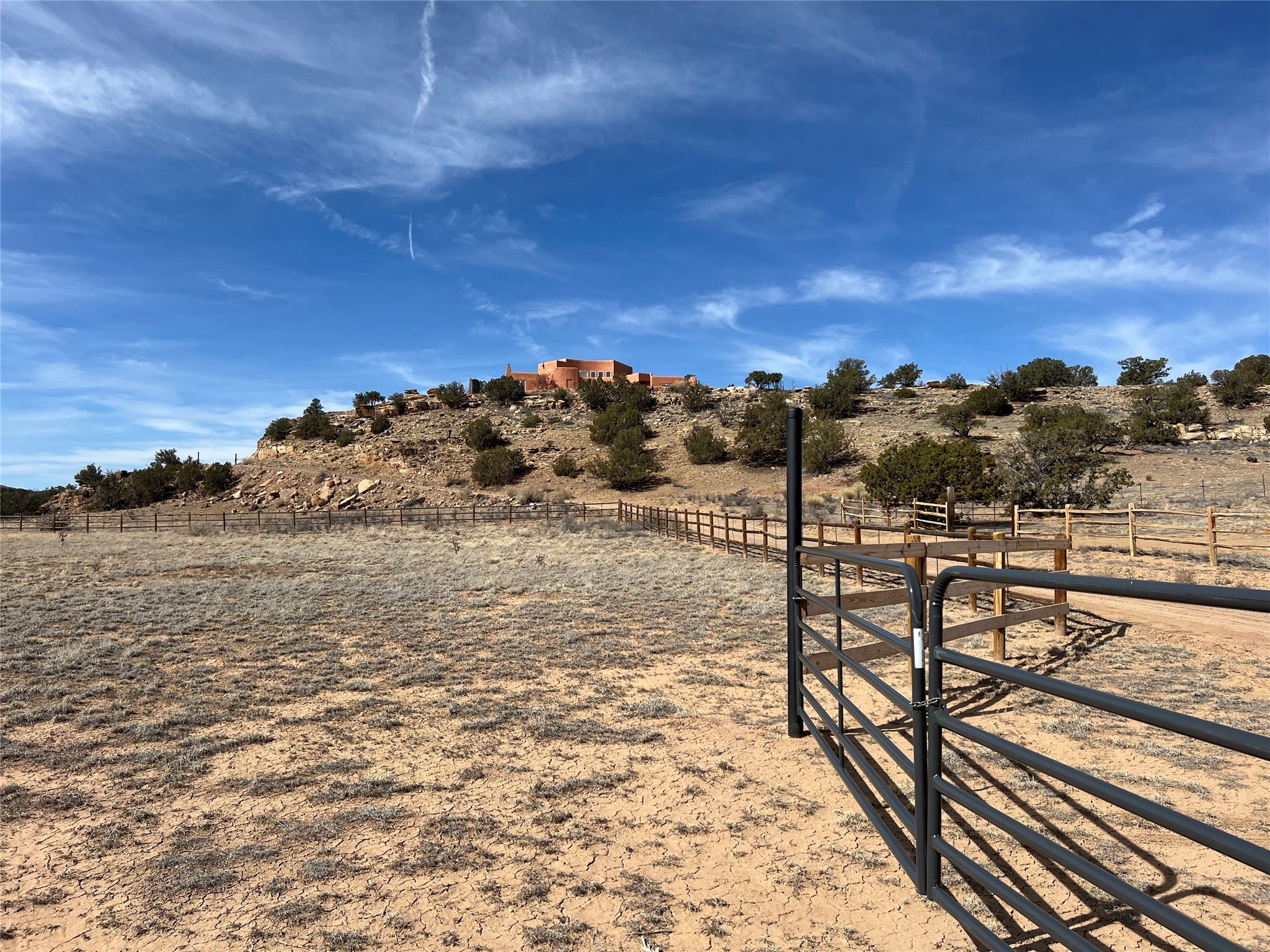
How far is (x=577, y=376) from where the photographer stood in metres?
91.2

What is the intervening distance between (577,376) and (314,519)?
177 ft

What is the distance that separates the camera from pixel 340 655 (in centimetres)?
943

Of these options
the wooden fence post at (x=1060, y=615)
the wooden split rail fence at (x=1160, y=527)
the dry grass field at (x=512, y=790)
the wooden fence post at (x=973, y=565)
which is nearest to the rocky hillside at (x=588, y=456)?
the wooden split rail fence at (x=1160, y=527)

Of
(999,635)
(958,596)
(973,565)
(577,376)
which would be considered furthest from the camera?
(577,376)

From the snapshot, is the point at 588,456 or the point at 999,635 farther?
the point at 588,456

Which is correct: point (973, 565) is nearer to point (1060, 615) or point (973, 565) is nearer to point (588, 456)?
point (1060, 615)

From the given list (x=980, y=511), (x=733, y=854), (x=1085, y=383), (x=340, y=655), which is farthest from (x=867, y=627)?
(x=1085, y=383)

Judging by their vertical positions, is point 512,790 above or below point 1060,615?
below

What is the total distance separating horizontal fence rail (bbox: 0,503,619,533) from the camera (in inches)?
1510

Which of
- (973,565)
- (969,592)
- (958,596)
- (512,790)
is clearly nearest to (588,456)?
(973,565)

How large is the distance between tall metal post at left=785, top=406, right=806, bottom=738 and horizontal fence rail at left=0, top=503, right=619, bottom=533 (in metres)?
30.9

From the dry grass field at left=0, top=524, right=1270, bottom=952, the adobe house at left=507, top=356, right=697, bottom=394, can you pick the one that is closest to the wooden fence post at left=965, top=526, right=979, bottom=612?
the dry grass field at left=0, top=524, right=1270, bottom=952

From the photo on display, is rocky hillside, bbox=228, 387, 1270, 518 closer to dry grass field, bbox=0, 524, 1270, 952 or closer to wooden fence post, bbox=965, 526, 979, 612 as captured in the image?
wooden fence post, bbox=965, 526, 979, 612

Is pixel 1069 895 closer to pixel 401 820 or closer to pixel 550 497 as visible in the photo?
pixel 401 820
